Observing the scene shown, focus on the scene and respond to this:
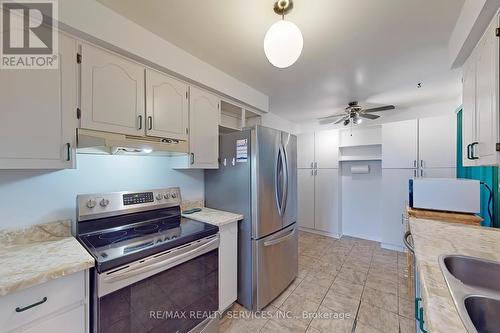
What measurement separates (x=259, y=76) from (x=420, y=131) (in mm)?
2643

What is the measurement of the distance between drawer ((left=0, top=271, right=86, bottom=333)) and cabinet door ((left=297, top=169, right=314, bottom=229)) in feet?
12.6

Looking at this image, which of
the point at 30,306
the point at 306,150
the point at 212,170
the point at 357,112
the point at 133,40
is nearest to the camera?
the point at 30,306

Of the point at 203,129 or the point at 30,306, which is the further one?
the point at 203,129

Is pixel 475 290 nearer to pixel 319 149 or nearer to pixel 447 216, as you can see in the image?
pixel 447 216

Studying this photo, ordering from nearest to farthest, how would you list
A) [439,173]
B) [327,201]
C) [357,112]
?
[439,173] < [357,112] < [327,201]

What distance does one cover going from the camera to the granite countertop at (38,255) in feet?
2.82

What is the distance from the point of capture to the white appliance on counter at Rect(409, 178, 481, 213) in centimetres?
190

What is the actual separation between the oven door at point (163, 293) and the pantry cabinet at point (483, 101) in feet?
5.93

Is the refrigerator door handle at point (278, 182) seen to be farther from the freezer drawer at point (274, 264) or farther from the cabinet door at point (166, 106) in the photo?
the cabinet door at point (166, 106)

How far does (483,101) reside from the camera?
1.16 metres

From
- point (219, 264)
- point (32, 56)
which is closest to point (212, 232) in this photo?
point (219, 264)

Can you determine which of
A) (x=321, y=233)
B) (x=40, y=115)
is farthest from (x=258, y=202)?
(x=321, y=233)

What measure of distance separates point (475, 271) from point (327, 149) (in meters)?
3.10

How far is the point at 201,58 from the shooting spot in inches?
76.8
